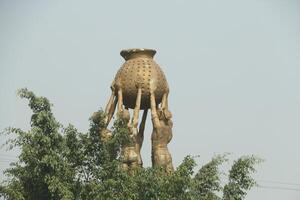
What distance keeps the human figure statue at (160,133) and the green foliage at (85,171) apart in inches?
52.9

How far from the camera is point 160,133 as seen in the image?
635 inches

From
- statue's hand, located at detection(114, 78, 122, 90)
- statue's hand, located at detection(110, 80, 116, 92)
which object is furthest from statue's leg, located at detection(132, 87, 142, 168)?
statue's hand, located at detection(110, 80, 116, 92)

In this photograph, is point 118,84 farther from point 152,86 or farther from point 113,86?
point 152,86

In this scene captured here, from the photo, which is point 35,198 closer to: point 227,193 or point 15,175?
point 15,175

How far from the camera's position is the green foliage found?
44.2ft

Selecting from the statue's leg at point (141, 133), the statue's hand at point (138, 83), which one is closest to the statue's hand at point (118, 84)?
the statue's hand at point (138, 83)

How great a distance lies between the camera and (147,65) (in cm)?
1644

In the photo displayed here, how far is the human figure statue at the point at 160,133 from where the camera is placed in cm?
1606

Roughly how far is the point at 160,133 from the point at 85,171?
2428 mm

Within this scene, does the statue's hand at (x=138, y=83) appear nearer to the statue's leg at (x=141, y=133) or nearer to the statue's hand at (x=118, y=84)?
the statue's hand at (x=118, y=84)

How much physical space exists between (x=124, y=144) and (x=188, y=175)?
1.58 metres

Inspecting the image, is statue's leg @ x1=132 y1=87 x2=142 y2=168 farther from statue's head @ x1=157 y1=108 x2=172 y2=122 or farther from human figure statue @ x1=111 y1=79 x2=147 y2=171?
statue's head @ x1=157 y1=108 x2=172 y2=122

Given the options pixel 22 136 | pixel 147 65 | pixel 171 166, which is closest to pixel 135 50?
pixel 147 65

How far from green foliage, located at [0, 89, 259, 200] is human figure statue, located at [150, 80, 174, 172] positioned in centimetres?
134
